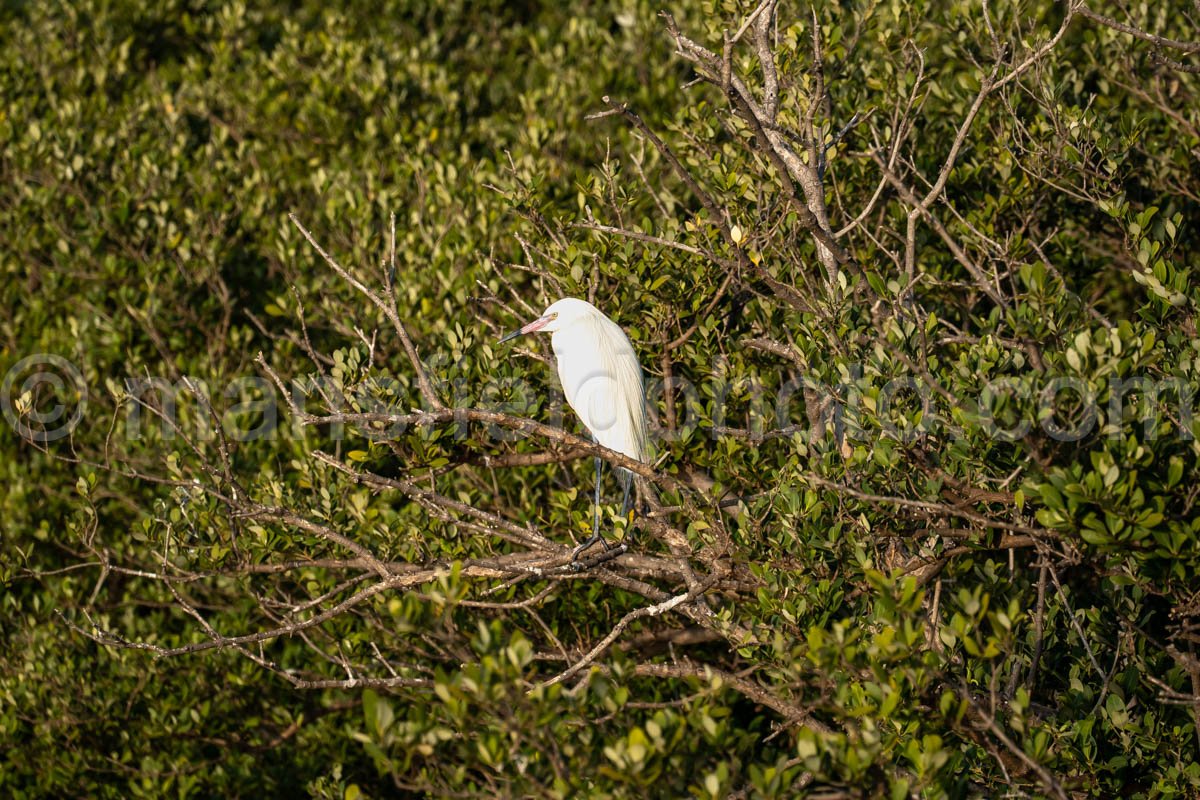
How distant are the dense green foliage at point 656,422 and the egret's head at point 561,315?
15 cm

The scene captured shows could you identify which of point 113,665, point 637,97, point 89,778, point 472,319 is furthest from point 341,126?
point 89,778

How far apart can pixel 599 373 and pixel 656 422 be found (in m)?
0.58

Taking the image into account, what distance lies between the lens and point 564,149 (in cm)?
734

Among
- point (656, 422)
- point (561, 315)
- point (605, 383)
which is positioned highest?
point (561, 315)

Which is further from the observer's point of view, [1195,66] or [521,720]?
[1195,66]

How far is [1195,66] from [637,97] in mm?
4444

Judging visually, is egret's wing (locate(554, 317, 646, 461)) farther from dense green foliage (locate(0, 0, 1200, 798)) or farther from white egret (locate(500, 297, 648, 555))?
dense green foliage (locate(0, 0, 1200, 798))

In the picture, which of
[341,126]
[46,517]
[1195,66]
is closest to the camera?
[1195,66]

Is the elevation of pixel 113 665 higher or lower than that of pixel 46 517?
lower

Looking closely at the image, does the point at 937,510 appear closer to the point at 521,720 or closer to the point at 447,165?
the point at 521,720

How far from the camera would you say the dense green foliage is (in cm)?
305

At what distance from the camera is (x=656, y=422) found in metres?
5.13

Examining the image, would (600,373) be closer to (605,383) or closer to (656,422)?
(605,383)

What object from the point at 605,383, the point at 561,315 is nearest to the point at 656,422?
the point at 605,383
